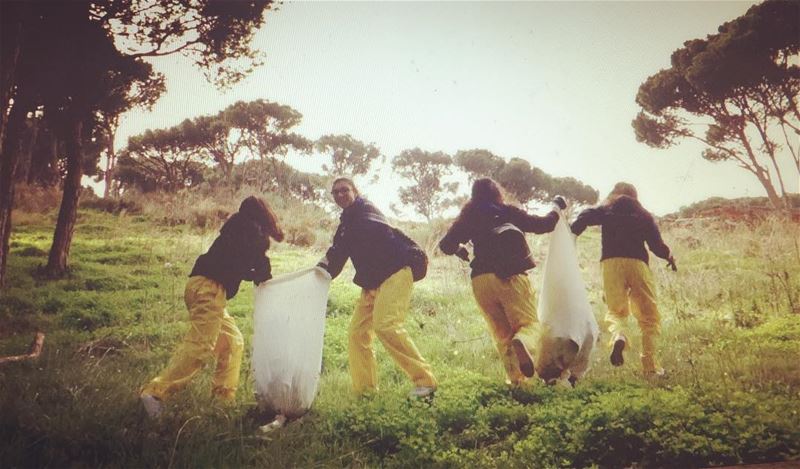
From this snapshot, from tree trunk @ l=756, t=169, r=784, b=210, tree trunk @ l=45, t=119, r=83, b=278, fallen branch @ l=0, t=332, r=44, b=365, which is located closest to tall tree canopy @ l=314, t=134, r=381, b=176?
tree trunk @ l=45, t=119, r=83, b=278

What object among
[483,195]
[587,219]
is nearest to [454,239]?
[483,195]

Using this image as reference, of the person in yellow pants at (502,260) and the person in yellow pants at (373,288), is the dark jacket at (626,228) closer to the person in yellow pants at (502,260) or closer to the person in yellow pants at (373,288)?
the person in yellow pants at (502,260)

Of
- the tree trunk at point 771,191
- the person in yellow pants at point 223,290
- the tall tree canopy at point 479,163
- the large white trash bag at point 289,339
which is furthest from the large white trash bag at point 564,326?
the tree trunk at point 771,191

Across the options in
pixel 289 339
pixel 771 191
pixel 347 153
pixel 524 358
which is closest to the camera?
pixel 524 358

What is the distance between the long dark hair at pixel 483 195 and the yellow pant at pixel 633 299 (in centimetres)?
120

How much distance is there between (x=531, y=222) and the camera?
3.72 meters

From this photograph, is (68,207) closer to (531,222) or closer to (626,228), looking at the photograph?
(531,222)

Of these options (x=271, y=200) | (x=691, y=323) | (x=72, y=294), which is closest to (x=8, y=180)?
(x=72, y=294)

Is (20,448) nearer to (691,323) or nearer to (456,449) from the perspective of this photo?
(456,449)

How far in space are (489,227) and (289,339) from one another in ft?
5.98

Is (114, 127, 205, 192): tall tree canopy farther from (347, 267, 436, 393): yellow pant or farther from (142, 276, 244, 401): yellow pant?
(347, 267, 436, 393): yellow pant

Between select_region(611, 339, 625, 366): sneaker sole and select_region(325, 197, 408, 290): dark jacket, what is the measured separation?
A: 1773mm

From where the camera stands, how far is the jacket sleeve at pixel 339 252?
12.0 feet

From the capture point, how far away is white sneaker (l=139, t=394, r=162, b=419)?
2.95 m
